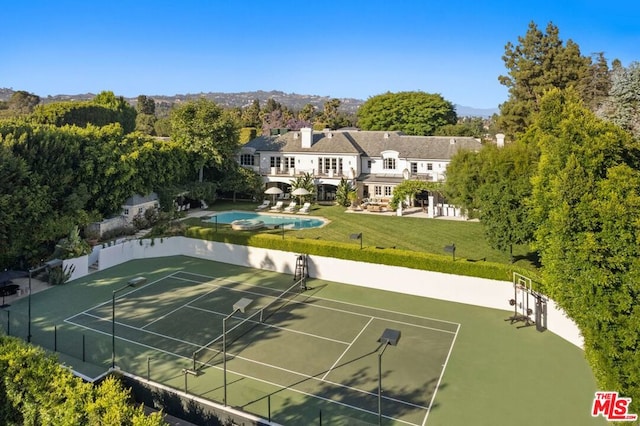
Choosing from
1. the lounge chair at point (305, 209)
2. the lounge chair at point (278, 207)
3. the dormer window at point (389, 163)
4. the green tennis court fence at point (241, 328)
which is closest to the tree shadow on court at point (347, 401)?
the green tennis court fence at point (241, 328)

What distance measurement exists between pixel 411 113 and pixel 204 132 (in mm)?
48592

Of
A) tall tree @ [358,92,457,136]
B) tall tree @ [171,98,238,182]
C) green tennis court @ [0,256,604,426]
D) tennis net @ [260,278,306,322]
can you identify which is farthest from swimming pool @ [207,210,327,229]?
tall tree @ [358,92,457,136]

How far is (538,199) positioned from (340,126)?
8155 centimetres

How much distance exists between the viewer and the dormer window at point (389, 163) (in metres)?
49.3

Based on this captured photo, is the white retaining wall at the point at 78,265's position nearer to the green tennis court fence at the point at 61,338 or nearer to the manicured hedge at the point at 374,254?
the green tennis court fence at the point at 61,338

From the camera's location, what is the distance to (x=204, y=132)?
45.1 meters

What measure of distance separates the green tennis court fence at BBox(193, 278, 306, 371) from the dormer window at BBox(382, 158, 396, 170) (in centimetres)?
2599

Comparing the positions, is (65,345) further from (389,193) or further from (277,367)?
(389,193)

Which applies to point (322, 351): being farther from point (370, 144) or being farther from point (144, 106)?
point (144, 106)

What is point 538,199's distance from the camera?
59.9ft

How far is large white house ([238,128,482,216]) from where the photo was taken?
156 feet

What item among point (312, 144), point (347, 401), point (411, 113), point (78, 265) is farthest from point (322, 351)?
point (411, 113)

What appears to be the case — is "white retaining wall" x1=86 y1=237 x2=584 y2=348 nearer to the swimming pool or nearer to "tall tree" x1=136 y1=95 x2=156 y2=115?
the swimming pool

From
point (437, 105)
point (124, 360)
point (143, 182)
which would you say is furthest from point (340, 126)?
point (124, 360)
